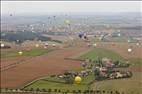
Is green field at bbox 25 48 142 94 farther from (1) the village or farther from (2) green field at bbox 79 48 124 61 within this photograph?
(2) green field at bbox 79 48 124 61

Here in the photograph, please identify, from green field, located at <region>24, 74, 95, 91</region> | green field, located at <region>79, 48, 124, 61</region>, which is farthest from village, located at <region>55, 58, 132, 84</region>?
green field, located at <region>79, 48, 124, 61</region>

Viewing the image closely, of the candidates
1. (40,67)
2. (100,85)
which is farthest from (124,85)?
(40,67)

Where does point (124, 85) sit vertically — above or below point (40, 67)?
above

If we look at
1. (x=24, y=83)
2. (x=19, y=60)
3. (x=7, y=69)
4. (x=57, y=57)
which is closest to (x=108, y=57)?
(x=57, y=57)

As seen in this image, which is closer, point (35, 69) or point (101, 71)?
point (101, 71)

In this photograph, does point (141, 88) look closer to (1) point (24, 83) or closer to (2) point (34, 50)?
(1) point (24, 83)

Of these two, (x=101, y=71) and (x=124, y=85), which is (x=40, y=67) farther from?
(x=124, y=85)
